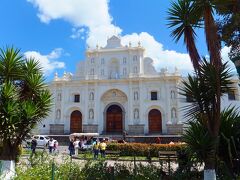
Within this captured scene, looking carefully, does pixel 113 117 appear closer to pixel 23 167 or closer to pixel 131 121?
pixel 131 121

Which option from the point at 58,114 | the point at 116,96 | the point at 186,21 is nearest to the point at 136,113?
the point at 116,96

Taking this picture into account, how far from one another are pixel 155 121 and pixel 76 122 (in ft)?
36.3

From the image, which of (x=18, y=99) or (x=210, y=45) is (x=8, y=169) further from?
(x=210, y=45)

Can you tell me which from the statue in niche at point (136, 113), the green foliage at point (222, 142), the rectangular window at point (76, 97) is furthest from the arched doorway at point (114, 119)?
the green foliage at point (222, 142)

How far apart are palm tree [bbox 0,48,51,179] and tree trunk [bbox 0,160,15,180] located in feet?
0.24

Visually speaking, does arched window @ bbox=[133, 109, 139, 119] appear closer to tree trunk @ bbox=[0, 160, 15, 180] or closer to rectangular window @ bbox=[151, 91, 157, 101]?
rectangular window @ bbox=[151, 91, 157, 101]

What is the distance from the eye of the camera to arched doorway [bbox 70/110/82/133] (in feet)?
131

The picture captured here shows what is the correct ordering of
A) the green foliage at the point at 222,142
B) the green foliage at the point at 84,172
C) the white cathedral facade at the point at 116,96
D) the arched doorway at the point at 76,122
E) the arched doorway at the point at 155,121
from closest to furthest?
the green foliage at the point at 222,142 < the green foliage at the point at 84,172 < the arched doorway at the point at 155,121 < the white cathedral facade at the point at 116,96 < the arched doorway at the point at 76,122

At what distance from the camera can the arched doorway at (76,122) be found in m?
39.8

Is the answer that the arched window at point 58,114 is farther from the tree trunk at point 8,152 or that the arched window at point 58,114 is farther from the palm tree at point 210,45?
the palm tree at point 210,45

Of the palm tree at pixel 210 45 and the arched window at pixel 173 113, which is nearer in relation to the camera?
the palm tree at pixel 210 45

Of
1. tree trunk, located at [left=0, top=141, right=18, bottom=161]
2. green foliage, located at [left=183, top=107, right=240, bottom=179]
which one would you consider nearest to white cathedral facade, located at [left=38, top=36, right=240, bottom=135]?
green foliage, located at [left=183, top=107, right=240, bottom=179]

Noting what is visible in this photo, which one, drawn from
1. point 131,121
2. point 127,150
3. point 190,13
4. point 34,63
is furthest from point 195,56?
point 131,121

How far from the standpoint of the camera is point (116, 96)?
4012 centimetres
